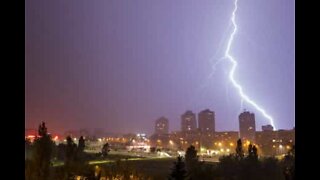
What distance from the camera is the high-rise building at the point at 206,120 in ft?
69.9

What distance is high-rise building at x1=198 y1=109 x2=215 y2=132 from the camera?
838 inches

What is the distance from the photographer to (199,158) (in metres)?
17.7

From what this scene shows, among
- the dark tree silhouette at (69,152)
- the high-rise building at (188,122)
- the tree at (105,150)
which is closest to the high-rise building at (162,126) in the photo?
the high-rise building at (188,122)

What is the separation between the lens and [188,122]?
23234 mm

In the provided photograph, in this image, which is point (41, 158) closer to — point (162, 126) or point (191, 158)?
point (191, 158)

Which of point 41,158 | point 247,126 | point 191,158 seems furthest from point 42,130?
point 247,126

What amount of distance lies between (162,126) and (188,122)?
2.17 meters

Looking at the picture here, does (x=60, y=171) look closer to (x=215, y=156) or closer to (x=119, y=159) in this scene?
(x=119, y=159)

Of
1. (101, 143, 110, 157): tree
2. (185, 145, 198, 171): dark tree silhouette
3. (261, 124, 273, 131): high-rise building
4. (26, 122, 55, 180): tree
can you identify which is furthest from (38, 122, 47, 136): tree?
Answer: (261, 124, 273, 131): high-rise building

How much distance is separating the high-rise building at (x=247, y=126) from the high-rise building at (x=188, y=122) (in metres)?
2.72

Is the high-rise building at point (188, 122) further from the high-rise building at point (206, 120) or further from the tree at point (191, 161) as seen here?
the tree at point (191, 161)

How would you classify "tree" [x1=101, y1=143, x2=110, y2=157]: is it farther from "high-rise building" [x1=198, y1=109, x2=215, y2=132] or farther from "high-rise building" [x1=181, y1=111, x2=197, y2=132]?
"high-rise building" [x1=198, y1=109, x2=215, y2=132]
